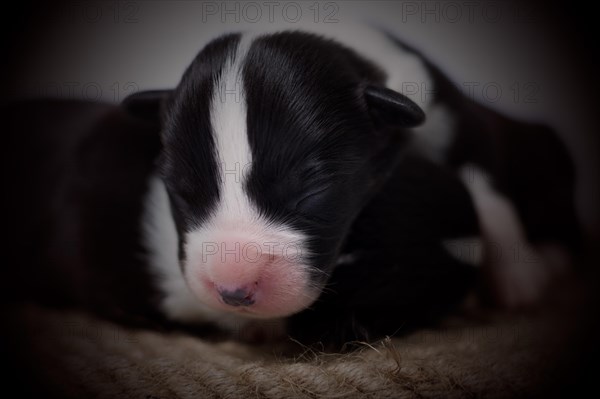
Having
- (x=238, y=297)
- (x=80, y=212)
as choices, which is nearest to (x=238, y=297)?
(x=238, y=297)

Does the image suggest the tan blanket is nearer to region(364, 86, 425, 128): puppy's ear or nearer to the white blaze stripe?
the white blaze stripe

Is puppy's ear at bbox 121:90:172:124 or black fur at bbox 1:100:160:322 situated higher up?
puppy's ear at bbox 121:90:172:124

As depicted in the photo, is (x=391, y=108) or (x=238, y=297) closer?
(x=238, y=297)

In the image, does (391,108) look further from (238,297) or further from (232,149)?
(238,297)

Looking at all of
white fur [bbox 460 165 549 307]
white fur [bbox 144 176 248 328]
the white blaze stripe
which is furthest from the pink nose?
white fur [bbox 460 165 549 307]

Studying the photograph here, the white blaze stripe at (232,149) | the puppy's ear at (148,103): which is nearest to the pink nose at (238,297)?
the white blaze stripe at (232,149)

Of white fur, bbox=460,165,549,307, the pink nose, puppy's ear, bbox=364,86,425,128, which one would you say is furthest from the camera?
white fur, bbox=460,165,549,307

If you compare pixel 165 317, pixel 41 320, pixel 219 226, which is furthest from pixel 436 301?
pixel 41 320

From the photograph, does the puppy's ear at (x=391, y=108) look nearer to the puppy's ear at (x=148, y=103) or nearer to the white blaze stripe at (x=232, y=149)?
the white blaze stripe at (x=232, y=149)
